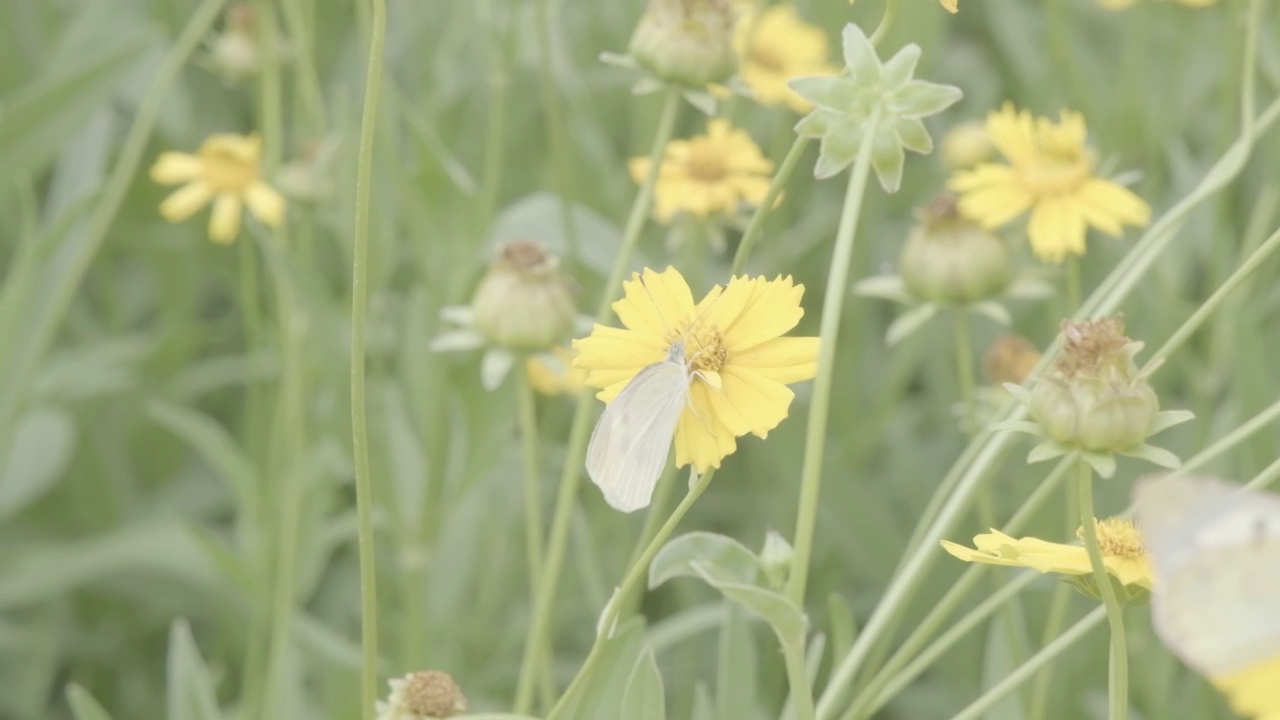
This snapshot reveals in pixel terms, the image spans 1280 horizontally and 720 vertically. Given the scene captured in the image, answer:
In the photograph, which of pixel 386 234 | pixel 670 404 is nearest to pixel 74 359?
pixel 386 234

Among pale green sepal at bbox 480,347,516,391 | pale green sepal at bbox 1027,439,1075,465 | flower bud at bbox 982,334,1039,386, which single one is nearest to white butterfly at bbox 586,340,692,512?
pale green sepal at bbox 1027,439,1075,465

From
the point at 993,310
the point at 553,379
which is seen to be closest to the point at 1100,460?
the point at 993,310

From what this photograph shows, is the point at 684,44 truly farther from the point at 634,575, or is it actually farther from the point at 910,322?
the point at 634,575

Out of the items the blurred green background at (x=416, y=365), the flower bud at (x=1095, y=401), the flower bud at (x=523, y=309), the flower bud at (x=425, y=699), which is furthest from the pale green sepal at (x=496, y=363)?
the flower bud at (x=1095, y=401)

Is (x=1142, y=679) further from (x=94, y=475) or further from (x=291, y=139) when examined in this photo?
(x=291, y=139)

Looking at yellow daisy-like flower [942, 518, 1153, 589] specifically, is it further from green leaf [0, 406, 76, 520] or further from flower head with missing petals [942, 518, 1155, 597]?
green leaf [0, 406, 76, 520]

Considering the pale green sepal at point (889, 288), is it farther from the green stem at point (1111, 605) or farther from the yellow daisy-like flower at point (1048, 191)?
the green stem at point (1111, 605)
